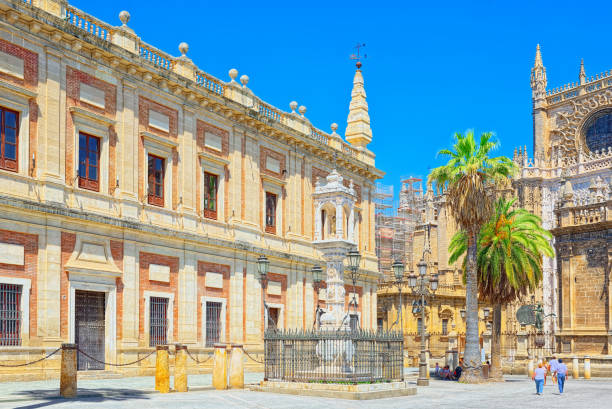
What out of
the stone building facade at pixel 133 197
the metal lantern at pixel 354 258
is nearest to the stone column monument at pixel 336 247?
the metal lantern at pixel 354 258

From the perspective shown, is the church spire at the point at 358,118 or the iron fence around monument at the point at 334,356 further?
the church spire at the point at 358,118

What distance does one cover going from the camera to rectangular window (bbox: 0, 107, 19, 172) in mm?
21409

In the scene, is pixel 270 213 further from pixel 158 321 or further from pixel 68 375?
pixel 68 375

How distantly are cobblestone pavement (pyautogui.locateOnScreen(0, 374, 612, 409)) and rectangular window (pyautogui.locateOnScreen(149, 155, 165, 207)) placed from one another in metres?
8.75

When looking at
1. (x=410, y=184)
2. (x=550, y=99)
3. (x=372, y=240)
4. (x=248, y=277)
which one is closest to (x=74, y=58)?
(x=248, y=277)

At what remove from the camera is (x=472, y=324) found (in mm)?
27875

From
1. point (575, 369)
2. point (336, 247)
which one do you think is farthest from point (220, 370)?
point (575, 369)

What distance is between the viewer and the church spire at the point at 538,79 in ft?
209

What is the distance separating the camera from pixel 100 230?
947 inches

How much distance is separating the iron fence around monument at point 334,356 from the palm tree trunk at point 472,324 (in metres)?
7.22

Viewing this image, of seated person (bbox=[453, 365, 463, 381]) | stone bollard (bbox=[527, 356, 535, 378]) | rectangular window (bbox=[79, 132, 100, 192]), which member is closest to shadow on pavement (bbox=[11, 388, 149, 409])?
rectangular window (bbox=[79, 132, 100, 192])

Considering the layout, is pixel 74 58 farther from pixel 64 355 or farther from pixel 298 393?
pixel 298 393

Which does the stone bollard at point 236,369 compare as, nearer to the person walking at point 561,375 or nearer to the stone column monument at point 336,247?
the stone column monument at point 336,247

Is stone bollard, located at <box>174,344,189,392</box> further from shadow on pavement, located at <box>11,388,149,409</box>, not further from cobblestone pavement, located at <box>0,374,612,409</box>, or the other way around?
shadow on pavement, located at <box>11,388,149,409</box>
